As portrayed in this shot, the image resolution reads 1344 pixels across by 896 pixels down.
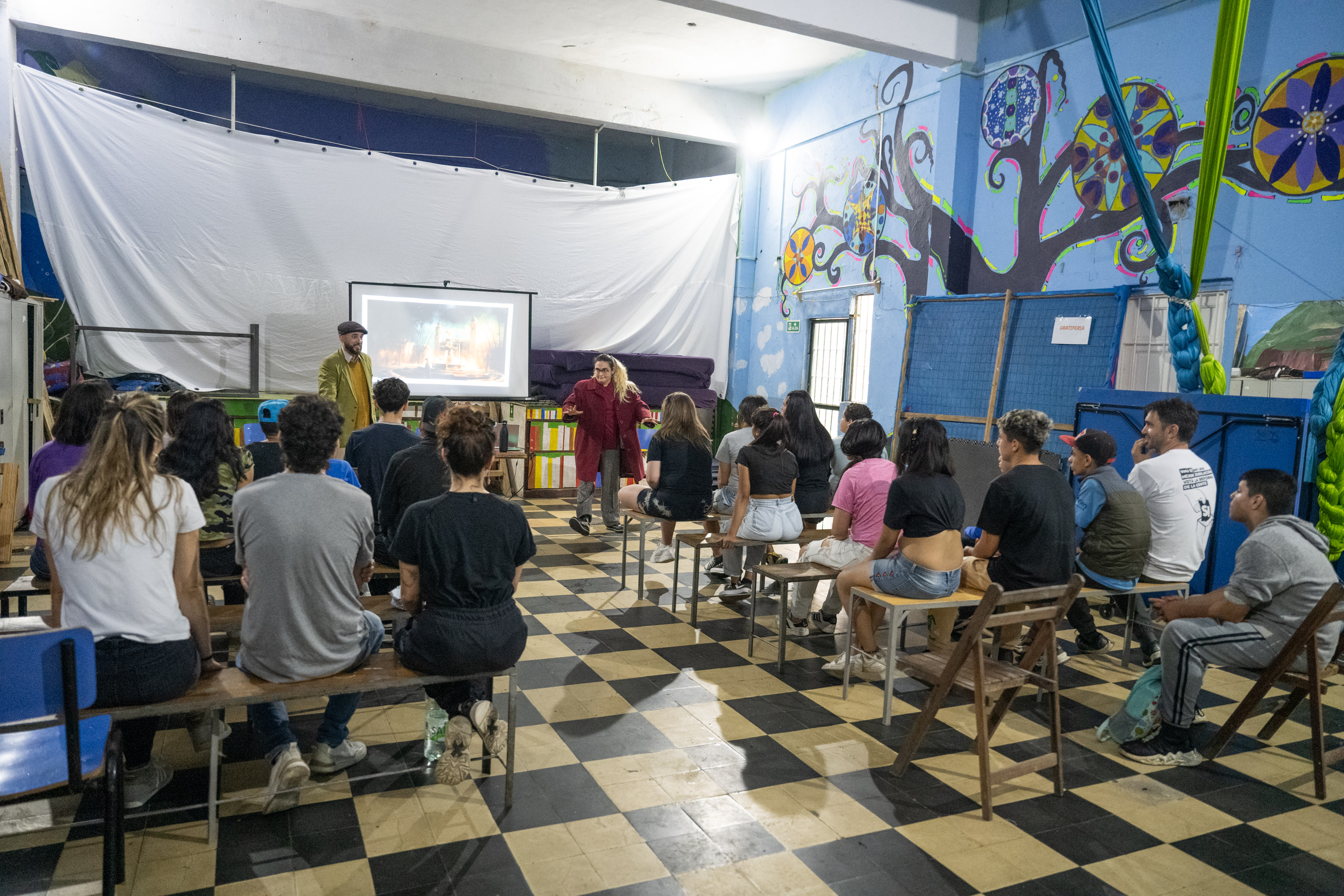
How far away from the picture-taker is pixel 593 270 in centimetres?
907

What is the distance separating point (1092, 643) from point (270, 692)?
392 centimetres

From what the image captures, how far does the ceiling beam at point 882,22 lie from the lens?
6.16 metres

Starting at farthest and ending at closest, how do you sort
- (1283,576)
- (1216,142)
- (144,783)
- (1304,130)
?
1. (1304,130)
2. (1216,142)
3. (1283,576)
4. (144,783)

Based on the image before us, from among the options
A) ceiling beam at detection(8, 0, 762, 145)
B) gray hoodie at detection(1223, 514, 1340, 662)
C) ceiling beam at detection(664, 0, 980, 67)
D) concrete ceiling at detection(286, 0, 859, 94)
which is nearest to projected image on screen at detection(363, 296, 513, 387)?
ceiling beam at detection(8, 0, 762, 145)

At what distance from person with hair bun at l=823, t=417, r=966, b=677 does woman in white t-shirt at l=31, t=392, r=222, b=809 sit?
97.5 inches

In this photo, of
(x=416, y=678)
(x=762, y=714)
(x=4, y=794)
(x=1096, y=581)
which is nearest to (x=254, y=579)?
(x=416, y=678)

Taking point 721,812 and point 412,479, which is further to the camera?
point 412,479

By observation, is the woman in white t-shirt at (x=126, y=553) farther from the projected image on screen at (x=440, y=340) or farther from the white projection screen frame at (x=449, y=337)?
the projected image on screen at (x=440, y=340)

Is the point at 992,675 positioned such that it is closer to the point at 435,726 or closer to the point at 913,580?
the point at 913,580

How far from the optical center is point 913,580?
3.41 metres

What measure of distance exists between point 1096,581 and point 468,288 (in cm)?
610

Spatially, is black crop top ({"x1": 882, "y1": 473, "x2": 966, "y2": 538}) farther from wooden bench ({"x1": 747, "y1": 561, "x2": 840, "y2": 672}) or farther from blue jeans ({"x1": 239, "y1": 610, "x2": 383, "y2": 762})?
blue jeans ({"x1": 239, "y1": 610, "x2": 383, "y2": 762})

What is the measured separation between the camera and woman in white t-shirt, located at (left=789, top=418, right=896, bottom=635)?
4.06m

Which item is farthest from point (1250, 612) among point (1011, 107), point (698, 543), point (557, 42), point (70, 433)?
point (557, 42)
